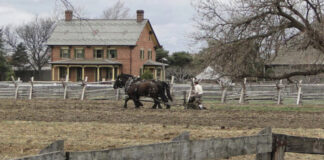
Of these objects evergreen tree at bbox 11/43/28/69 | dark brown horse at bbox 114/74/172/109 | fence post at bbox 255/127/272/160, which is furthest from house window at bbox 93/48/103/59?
fence post at bbox 255/127/272/160

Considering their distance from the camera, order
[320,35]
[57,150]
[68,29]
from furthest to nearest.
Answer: [68,29]
[320,35]
[57,150]

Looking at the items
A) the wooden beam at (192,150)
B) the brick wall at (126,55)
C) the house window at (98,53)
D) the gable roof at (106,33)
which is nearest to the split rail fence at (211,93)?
the gable roof at (106,33)

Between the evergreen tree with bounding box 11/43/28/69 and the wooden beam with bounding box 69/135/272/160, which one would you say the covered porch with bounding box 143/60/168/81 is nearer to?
the evergreen tree with bounding box 11/43/28/69

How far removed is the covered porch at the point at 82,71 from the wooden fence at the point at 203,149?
51.9 meters

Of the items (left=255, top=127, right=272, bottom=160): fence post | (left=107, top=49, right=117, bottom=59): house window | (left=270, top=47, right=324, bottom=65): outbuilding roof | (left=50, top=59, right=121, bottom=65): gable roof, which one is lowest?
(left=255, top=127, right=272, bottom=160): fence post

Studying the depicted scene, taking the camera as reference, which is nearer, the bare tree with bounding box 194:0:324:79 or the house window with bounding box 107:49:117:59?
the bare tree with bounding box 194:0:324:79

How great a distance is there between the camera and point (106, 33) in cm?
5838

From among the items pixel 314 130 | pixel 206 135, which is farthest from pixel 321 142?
pixel 314 130

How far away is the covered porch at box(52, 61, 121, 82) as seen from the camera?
5822 centimetres

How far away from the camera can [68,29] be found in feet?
197

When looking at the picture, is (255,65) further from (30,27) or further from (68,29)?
(30,27)

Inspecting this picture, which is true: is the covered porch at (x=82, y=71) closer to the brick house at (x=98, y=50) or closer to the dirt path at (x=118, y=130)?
the brick house at (x=98, y=50)

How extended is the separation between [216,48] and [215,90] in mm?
16468

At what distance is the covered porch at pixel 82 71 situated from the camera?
191ft
